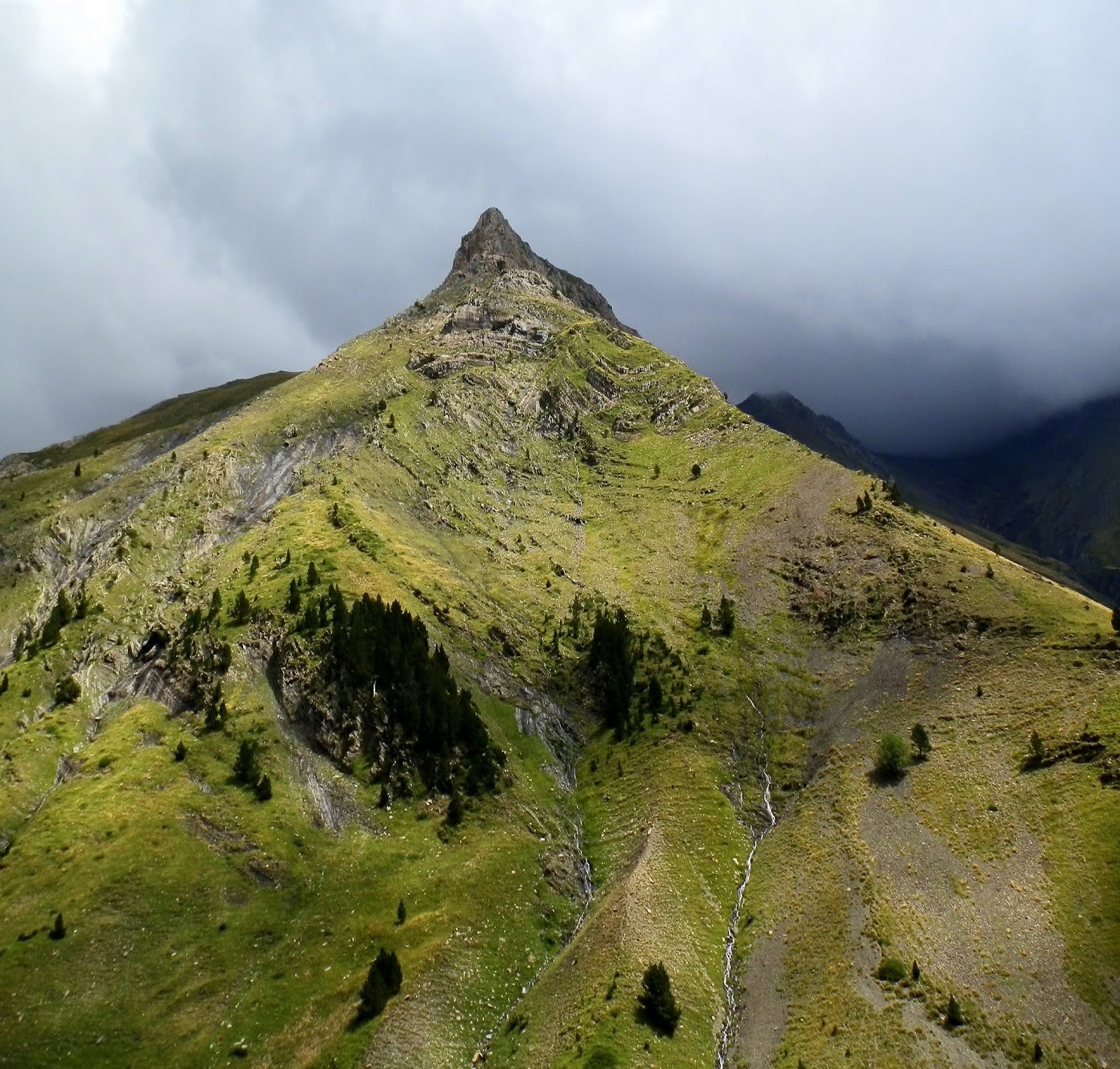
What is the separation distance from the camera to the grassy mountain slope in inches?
1619

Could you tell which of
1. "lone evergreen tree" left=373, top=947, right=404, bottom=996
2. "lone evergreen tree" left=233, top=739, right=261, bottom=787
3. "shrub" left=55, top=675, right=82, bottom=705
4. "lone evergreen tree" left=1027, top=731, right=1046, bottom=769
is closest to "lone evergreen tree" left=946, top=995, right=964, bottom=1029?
"lone evergreen tree" left=1027, top=731, right=1046, bottom=769

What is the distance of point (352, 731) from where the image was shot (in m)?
63.8

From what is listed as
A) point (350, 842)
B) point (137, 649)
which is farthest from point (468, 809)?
point (137, 649)

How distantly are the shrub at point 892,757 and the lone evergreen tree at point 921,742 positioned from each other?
0.86 m

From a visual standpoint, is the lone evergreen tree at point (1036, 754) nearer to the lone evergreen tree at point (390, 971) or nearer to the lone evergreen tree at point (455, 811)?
the lone evergreen tree at point (455, 811)

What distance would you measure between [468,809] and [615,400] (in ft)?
378

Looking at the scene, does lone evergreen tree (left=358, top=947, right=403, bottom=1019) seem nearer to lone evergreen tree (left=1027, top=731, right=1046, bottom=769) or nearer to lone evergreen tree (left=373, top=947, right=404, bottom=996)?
lone evergreen tree (left=373, top=947, right=404, bottom=996)

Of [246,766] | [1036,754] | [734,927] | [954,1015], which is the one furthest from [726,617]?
[246,766]

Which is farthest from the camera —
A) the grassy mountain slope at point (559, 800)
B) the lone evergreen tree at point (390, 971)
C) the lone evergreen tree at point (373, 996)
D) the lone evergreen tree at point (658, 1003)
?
the lone evergreen tree at point (390, 971)

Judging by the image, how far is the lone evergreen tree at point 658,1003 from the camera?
41744mm

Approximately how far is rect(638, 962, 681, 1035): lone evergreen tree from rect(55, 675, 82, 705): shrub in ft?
178

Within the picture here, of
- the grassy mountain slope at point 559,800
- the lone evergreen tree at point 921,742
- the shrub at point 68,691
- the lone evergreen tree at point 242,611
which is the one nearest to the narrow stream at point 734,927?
the grassy mountain slope at point 559,800

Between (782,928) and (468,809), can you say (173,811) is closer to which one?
(468,809)

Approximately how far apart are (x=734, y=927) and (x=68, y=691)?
5892 centimetres
